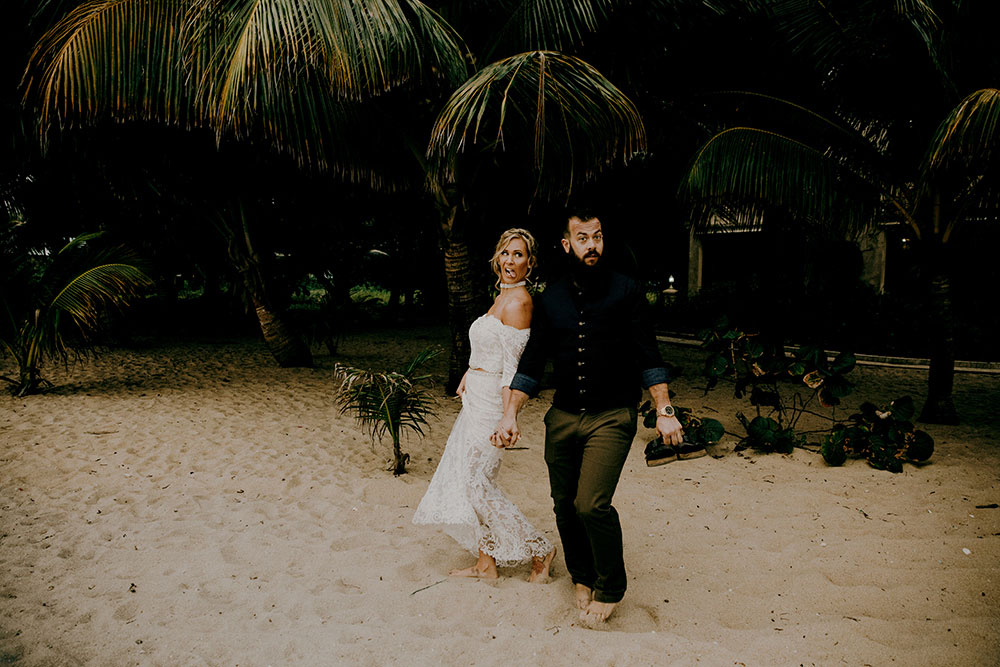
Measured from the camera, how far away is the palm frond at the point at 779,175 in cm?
596

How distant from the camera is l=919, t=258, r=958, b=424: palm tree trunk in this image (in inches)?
261

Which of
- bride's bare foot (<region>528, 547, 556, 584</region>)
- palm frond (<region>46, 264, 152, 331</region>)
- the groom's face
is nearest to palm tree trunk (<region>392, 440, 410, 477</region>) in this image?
bride's bare foot (<region>528, 547, 556, 584</region>)

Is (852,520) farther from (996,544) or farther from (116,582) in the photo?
(116,582)

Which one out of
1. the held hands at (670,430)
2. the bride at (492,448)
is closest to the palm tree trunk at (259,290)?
the bride at (492,448)

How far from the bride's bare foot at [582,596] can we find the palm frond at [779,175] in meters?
4.30

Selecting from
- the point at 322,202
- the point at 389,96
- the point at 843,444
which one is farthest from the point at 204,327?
the point at 843,444

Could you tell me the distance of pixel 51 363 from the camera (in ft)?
35.2

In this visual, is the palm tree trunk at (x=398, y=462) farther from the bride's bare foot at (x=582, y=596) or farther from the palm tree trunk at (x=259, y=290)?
the palm tree trunk at (x=259, y=290)

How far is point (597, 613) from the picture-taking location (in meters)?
2.87

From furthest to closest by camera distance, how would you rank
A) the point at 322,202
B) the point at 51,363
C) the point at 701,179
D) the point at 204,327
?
the point at 204,327 < the point at 322,202 < the point at 51,363 < the point at 701,179

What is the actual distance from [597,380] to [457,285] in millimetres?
5467

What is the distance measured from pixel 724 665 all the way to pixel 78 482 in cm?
505

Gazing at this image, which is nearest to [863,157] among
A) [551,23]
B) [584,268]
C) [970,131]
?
[970,131]

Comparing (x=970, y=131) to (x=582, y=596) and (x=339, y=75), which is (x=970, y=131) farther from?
(x=339, y=75)
